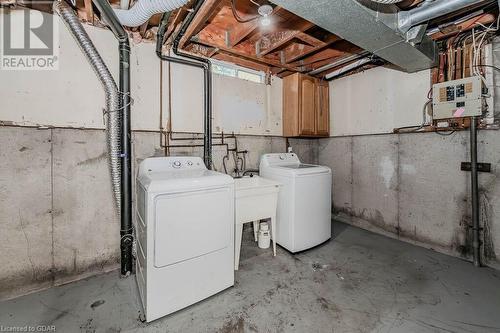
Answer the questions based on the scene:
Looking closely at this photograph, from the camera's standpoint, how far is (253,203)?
2.32 m

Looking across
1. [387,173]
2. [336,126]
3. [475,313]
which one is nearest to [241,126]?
[336,126]

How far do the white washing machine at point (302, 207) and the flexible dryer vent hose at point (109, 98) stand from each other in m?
1.69

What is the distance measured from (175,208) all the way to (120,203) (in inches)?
34.2

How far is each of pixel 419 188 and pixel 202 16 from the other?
306 cm

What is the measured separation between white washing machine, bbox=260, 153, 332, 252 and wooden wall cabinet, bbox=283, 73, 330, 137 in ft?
3.01

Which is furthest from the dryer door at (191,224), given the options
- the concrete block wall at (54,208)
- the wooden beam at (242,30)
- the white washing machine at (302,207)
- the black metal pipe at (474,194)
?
the black metal pipe at (474,194)

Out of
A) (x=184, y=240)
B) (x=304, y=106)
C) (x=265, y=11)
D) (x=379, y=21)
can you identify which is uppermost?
(x=265, y=11)

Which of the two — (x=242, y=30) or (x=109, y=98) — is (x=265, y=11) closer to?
(x=242, y=30)

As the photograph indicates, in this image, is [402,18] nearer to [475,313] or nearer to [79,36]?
[475,313]

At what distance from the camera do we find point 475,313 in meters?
1.65

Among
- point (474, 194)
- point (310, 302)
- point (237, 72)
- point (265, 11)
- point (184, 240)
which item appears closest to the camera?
point (184, 240)

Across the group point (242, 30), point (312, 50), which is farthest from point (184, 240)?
point (312, 50)

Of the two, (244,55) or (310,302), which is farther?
(244,55)

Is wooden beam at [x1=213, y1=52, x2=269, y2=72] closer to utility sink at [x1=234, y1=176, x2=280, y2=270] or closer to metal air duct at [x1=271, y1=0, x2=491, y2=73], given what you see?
metal air duct at [x1=271, y1=0, x2=491, y2=73]
